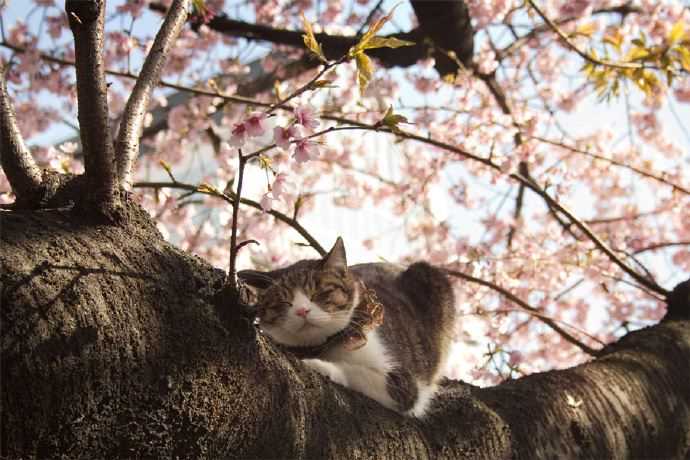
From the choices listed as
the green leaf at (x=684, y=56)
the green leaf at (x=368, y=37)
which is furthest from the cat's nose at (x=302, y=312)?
the green leaf at (x=684, y=56)

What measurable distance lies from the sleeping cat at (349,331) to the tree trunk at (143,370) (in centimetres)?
33

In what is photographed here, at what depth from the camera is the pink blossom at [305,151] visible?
178 centimetres

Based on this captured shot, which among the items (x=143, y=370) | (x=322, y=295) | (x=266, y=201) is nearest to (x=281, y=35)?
(x=322, y=295)

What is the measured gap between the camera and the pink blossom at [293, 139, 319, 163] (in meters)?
1.78

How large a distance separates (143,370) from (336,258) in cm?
152

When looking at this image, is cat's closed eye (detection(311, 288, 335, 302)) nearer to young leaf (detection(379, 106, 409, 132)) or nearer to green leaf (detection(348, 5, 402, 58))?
young leaf (detection(379, 106, 409, 132))

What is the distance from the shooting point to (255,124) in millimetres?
1733

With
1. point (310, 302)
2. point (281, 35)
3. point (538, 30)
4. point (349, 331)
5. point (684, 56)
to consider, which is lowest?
point (349, 331)

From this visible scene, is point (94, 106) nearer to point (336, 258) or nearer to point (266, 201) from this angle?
point (266, 201)

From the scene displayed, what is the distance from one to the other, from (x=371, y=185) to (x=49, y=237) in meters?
5.99

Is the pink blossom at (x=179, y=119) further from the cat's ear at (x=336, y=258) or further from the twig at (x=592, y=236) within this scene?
the cat's ear at (x=336, y=258)

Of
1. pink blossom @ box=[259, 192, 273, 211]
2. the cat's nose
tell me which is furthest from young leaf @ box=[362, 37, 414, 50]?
the cat's nose

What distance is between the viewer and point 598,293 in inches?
239

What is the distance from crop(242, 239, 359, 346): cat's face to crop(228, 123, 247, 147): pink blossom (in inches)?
34.8
